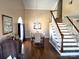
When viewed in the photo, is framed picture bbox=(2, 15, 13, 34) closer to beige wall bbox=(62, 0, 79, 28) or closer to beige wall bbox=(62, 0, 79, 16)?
beige wall bbox=(62, 0, 79, 28)

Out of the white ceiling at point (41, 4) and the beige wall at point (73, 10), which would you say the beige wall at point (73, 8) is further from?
the white ceiling at point (41, 4)

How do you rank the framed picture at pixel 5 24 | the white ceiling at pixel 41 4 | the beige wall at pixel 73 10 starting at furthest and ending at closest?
1. the white ceiling at pixel 41 4
2. the beige wall at pixel 73 10
3. the framed picture at pixel 5 24

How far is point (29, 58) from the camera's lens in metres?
5.65

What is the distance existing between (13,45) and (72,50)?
12.9ft

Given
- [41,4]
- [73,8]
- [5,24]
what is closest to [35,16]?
[41,4]

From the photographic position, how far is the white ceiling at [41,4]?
1218 cm

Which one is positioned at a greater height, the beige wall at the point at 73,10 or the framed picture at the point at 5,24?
the beige wall at the point at 73,10

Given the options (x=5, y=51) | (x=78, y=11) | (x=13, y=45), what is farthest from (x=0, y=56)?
(x=78, y=11)

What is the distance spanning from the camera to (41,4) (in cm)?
1266

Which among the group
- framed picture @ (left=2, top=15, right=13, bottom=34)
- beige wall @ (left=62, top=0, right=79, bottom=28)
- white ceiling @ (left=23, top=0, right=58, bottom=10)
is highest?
white ceiling @ (left=23, top=0, right=58, bottom=10)

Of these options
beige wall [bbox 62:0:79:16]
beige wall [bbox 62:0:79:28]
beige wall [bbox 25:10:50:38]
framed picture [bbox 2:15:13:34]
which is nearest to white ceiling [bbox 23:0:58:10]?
beige wall [bbox 25:10:50:38]

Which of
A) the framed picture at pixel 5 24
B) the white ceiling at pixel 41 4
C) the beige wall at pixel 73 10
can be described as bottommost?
the framed picture at pixel 5 24

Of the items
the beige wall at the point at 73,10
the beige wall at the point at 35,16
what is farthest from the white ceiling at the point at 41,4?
the beige wall at the point at 73,10

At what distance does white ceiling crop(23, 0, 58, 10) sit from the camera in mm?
12180
